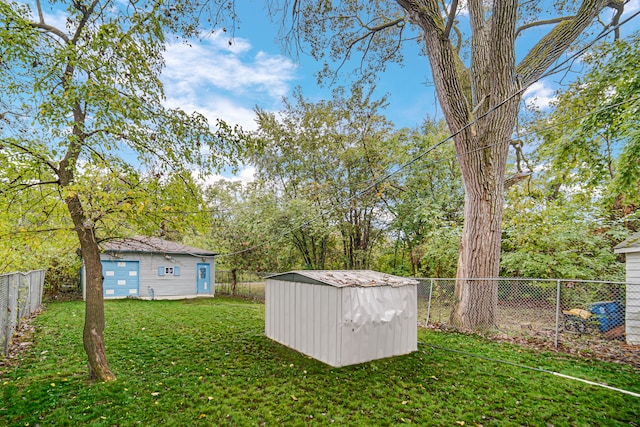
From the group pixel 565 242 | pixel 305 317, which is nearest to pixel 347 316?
pixel 305 317

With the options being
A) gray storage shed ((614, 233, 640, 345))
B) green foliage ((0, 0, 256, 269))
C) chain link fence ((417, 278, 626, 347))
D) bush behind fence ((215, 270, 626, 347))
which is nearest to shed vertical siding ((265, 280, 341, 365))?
green foliage ((0, 0, 256, 269))

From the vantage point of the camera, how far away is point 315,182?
15.4m

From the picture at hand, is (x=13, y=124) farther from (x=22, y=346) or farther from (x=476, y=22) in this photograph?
(x=476, y=22)

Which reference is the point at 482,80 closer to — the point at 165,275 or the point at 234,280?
the point at 234,280

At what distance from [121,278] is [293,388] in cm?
1258

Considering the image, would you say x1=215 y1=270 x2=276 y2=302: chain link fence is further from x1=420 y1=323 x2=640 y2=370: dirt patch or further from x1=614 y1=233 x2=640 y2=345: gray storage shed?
x1=614 y1=233 x2=640 y2=345: gray storage shed

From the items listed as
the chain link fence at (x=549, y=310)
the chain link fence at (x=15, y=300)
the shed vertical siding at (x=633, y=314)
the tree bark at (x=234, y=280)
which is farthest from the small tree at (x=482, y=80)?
the tree bark at (x=234, y=280)

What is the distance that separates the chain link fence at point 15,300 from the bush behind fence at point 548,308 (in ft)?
28.6

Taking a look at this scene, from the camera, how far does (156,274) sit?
1439 centimetres

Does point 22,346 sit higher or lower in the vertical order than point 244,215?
lower

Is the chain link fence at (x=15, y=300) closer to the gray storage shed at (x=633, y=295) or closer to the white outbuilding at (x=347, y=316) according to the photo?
the white outbuilding at (x=347, y=316)

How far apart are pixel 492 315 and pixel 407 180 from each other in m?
7.75

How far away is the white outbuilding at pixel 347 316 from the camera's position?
4.98 m

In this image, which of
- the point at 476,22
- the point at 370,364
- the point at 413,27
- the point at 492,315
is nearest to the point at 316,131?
the point at 413,27
